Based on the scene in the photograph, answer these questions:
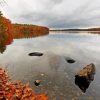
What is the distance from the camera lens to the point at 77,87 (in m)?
21.4

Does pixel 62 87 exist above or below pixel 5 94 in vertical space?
below

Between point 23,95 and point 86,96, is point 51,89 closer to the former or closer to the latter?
point 86,96

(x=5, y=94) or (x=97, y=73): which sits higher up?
(x=5, y=94)

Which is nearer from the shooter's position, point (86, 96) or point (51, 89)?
point (86, 96)

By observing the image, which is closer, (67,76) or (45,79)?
(45,79)

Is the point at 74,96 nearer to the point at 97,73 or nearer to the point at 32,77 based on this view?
the point at 32,77

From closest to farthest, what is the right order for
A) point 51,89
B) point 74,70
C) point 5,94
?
1. point 5,94
2. point 51,89
3. point 74,70

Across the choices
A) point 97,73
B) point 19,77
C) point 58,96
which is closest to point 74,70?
point 97,73

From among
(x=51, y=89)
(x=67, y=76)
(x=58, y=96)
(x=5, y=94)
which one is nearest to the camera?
(x=5, y=94)

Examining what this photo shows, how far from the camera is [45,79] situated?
2372cm

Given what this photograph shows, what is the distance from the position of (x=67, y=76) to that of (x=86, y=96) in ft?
21.2

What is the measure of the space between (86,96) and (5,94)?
8.58 meters

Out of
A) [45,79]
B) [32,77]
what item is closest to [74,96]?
[45,79]

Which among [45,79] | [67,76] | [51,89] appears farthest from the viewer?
[67,76]
